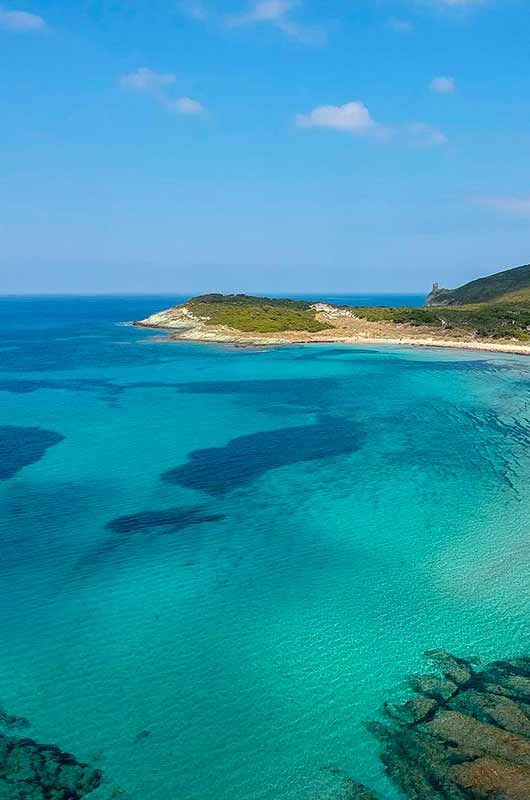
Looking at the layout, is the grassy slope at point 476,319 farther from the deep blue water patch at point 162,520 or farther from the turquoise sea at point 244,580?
the deep blue water patch at point 162,520

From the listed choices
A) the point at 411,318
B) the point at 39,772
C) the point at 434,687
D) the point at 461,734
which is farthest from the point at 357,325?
the point at 39,772

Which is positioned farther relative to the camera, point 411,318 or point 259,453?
point 411,318

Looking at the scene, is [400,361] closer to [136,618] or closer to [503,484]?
[503,484]

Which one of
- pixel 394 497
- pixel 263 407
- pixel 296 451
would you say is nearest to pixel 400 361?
pixel 263 407

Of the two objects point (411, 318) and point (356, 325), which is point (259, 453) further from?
point (356, 325)

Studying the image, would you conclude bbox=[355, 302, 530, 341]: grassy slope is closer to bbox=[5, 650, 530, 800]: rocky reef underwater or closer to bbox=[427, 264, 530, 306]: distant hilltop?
bbox=[427, 264, 530, 306]: distant hilltop

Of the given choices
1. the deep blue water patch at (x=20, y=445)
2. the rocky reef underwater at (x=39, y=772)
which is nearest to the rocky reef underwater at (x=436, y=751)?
the rocky reef underwater at (x=39, y=772)

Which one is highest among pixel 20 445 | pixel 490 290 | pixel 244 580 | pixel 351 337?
pixel 490 290
